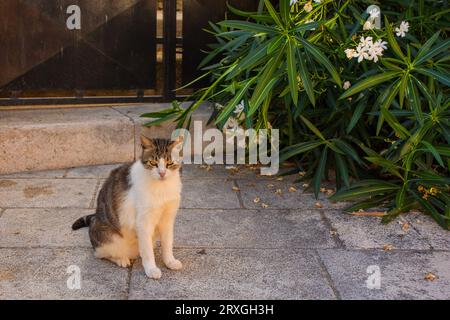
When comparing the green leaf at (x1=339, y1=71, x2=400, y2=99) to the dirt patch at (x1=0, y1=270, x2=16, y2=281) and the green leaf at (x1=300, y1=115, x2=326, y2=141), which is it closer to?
the green leaf at (x1=300, y1=115, x2=326, y2=141)

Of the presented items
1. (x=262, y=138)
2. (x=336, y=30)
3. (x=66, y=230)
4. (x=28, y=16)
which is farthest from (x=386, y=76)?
(x=28, y=16)

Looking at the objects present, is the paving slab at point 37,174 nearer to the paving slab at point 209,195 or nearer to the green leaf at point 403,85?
the paving slab at point 209,195

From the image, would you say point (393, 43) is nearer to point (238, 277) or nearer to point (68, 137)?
point (238, 277)

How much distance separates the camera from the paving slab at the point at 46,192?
15.6 ft

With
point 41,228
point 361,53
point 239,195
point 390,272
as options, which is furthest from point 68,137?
point 390,272

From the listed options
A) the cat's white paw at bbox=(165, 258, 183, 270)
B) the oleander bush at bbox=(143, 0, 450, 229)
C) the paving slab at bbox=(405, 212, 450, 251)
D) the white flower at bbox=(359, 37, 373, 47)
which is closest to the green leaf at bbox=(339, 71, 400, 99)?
the oleander bush at bbox=(143, 0, 450, 229)

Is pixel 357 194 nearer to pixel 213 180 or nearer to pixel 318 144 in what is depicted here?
pixel 318 144

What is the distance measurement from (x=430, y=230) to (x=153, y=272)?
6.45 ft

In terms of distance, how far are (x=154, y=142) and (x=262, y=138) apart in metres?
2.04

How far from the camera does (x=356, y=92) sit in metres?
4.55

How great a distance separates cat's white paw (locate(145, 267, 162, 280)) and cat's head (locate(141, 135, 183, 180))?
526 millimetres

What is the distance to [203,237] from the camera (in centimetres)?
428

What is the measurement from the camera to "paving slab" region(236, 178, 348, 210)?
4879 millimetres

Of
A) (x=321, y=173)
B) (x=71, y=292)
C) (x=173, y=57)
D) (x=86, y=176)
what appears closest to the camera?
(x=71, y=292)
